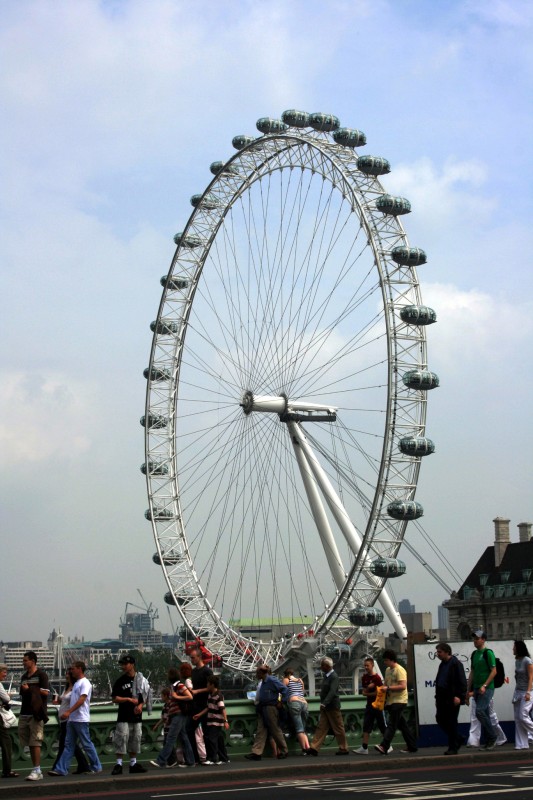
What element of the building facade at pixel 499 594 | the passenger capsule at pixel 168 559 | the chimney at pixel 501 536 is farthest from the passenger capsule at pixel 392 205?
the chimney at pixel 501 536

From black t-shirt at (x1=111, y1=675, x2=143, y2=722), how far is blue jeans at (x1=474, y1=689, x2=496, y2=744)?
6.10m

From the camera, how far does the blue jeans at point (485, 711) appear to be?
76.6 feet

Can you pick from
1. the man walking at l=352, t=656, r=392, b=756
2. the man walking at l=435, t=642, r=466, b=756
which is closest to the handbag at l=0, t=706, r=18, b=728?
the man walking at l=352, t=656, r=392, b=756

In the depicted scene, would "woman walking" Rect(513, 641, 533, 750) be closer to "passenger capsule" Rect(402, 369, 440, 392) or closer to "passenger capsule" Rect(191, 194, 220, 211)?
"passenger capsule" Rect(402, 369, 440, 392)

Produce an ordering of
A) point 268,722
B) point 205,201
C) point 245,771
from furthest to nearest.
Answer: point 205,201 → point 268,722 → point 245,771

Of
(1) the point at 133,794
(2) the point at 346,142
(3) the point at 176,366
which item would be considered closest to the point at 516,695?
(1) the point at 133,794

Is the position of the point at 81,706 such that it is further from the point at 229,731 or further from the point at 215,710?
the point at 229,731

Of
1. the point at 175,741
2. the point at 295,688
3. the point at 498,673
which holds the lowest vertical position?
the point at 175,741

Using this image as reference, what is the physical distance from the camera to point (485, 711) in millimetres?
23438

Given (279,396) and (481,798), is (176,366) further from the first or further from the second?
(481,798)

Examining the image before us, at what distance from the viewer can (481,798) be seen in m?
15.8

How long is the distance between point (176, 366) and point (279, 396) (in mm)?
15580

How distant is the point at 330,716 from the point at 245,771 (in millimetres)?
3982

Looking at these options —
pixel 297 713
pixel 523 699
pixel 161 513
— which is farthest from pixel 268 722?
pixel 161 513
